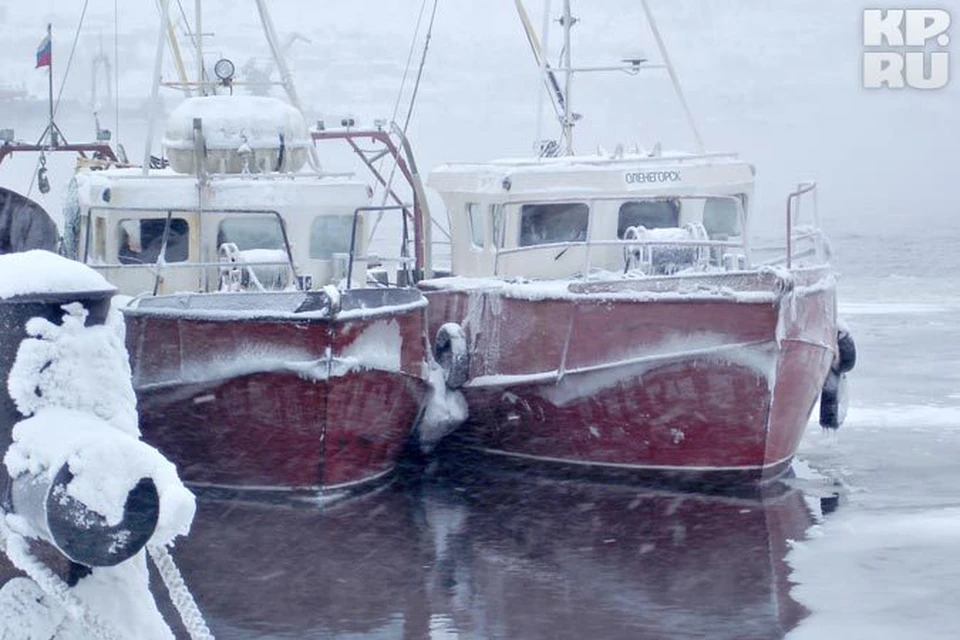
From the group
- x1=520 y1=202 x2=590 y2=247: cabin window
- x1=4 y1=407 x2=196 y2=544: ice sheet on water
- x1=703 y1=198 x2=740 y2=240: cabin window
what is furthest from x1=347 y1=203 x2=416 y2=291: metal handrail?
x1=4 y1=407 x2=196 y2=544: ice sheet on water

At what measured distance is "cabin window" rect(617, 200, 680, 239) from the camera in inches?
504

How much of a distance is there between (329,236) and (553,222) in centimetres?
184

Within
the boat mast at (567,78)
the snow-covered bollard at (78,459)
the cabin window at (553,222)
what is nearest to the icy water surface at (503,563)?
the cabin window at (553,222)

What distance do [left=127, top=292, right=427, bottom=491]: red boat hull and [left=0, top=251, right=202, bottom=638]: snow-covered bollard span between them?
7.39m

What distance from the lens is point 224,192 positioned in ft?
39.4

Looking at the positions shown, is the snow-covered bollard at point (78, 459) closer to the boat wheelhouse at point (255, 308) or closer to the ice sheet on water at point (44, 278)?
the ice sheet on water at point (44, 278)

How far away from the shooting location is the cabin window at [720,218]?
42.9ft

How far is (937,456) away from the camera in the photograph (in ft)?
40.2

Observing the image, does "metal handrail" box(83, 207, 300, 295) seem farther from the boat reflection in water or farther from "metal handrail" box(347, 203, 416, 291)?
the boat reflection in water

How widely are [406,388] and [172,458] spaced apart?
5.50ft

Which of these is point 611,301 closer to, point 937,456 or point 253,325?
point 253,325

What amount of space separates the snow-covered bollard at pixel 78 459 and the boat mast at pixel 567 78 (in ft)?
37.8

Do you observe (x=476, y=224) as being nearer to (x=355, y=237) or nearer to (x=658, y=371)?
(x=355, y=237)

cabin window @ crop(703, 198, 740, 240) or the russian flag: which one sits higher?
the russian flag
